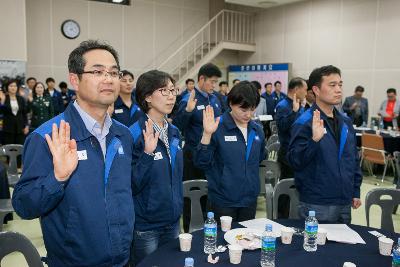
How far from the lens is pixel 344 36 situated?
10414 millimetres

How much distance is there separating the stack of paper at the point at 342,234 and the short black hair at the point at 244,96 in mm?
939

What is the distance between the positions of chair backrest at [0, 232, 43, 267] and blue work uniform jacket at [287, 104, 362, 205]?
5.76ft

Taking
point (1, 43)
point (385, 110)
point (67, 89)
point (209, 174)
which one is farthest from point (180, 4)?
point (209, 174)

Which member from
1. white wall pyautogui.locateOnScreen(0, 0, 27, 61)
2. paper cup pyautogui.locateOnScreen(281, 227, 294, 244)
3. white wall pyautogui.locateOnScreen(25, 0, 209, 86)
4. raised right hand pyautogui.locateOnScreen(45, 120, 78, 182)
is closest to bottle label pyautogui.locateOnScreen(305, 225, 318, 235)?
paper cup pyautogui.locateOnScreen(281, 227, 294, 244)

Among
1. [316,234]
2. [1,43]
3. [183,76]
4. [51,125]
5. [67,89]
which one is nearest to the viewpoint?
[51,125]

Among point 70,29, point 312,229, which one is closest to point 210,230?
point 312,229

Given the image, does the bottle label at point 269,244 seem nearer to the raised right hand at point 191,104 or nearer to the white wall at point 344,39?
the raised right hand at point 191,104

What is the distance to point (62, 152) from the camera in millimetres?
1429

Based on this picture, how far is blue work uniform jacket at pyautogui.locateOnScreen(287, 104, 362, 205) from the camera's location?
2.54m

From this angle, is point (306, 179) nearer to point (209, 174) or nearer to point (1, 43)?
point (209, 174)

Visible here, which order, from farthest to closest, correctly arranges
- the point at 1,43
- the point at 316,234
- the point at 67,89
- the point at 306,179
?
the point at 67,89 → the point at 1,43 → the point at 306,179 → the point at 316,234

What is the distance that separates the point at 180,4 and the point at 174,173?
11.2 metres

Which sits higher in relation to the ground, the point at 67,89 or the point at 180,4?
the point at 180,4

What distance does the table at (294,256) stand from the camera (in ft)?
5.75
